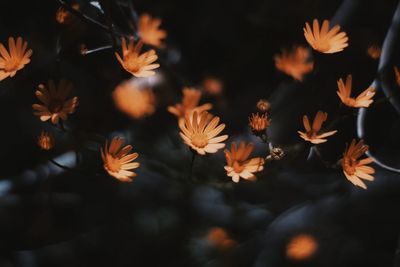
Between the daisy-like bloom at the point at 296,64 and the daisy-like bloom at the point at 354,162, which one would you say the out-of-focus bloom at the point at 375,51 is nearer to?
the daisy-like bloom at the point at 296,64

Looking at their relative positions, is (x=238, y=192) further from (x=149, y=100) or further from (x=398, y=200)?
(x=398, y=200)

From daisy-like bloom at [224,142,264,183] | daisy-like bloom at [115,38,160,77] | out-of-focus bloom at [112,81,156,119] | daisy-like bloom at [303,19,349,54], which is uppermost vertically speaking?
daisy-like bloom at [303,19,349,54]

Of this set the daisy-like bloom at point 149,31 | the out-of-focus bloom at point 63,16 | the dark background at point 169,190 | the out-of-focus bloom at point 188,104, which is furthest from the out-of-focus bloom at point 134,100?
the out-of-focus bloom at point 63,16

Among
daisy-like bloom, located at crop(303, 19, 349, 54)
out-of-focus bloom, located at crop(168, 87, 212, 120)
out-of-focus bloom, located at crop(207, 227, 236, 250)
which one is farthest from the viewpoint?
out-of-focus bloom, located at crop(207, 227, 236, 250)

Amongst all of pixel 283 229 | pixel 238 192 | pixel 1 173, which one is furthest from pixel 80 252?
pixel 283 229

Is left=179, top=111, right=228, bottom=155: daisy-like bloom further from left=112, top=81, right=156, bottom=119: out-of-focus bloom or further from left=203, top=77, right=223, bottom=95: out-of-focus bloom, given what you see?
left=203, top=77, right=223, bottom=95: out-of-focus bloom

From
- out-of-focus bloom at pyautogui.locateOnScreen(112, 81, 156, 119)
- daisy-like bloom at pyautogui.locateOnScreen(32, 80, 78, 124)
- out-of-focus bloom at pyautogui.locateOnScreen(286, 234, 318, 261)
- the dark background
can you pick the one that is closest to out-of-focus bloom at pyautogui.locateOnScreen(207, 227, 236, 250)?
the dark background

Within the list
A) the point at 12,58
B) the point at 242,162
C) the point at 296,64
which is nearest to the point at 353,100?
the point at 242,162
